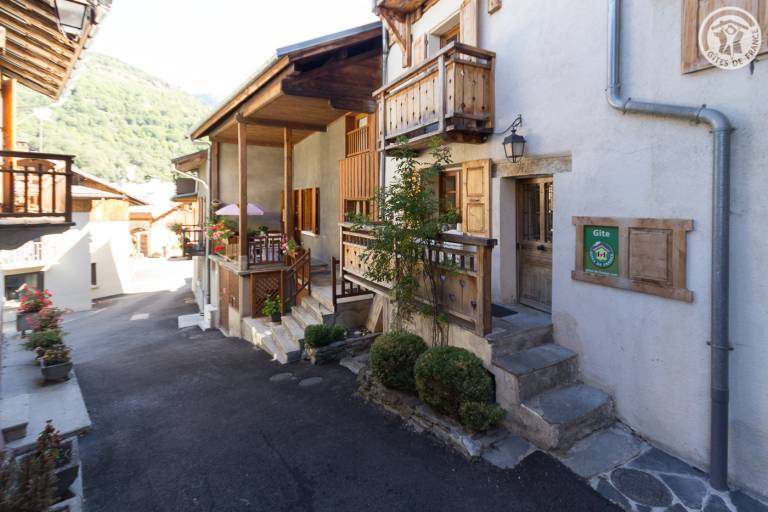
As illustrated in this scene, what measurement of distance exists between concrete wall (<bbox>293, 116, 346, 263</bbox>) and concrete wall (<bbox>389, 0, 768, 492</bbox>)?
7.79 m

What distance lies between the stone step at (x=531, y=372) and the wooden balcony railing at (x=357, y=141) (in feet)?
23.9

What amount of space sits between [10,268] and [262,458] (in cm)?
2119

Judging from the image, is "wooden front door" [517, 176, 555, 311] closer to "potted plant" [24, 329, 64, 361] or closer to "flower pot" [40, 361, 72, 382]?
"flower pot" [40, 361, 72, 382]

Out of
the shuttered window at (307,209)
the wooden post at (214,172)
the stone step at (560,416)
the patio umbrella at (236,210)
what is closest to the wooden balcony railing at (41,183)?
the stone step at (560,416)

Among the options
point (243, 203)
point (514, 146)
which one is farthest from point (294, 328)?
point (514, 146)

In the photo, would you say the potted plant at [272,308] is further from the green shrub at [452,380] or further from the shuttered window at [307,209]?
the green shrub at [452,380]

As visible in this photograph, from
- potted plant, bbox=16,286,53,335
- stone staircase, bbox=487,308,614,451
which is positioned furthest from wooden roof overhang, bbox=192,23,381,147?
stone staircase, bbox=487,308,614,451

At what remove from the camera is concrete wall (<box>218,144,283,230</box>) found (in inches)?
688

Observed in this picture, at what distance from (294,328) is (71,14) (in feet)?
24.6

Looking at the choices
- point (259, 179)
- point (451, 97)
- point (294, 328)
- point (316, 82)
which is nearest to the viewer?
point (451, 97)

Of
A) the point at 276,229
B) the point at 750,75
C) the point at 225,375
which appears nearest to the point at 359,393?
the point at 225,375

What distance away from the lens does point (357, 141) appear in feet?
39.3

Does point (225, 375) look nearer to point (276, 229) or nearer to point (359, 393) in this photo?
point (359, 393)

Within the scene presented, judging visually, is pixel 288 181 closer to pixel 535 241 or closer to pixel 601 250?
pixel 535 241
